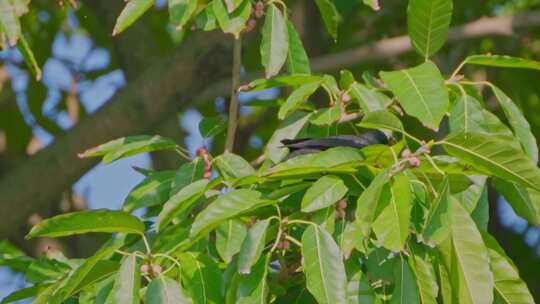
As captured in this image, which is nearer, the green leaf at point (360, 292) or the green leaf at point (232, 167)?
the green leaf at point (360, 292)

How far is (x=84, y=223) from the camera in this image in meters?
2.26

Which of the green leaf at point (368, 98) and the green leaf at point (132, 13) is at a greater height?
the green leaf at point (132, 13)

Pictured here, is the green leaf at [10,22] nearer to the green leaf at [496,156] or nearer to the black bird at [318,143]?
the black bird at [318,143]

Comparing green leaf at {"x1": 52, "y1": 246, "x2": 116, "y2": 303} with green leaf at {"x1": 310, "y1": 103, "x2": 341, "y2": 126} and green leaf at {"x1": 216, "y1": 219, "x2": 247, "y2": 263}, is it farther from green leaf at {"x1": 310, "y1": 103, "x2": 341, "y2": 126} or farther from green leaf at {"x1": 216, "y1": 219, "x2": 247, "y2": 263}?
green leaf at {"x1": 310, "y1": 103, "x2": 341, "y2": 126}

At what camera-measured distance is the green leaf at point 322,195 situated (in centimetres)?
215

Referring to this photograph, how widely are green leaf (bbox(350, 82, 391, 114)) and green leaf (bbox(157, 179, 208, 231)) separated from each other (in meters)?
0.40

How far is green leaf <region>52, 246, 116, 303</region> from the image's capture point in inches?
86.0

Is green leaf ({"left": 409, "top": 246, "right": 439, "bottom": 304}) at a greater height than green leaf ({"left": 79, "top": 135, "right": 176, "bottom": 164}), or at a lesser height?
lesser

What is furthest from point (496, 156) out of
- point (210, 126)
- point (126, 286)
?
point (210, 126)

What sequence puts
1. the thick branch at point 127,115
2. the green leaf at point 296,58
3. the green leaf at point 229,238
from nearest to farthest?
the green leaf at point 229,238
the green leaf at point 296,58
the thick branch at point 127,115

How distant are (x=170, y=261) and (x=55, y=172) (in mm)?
2112

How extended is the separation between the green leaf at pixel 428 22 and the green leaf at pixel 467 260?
1.61 feet

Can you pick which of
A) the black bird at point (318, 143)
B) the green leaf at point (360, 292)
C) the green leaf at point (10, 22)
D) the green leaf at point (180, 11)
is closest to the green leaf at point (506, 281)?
the green leaf at point (360, 292)

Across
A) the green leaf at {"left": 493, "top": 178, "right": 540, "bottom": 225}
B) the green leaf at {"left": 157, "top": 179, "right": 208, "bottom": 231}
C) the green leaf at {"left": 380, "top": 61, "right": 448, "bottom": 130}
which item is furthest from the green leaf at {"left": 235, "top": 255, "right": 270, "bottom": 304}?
the green leaf at {"left": 493, "top": 178, "right": 540, "bottom": 225}
